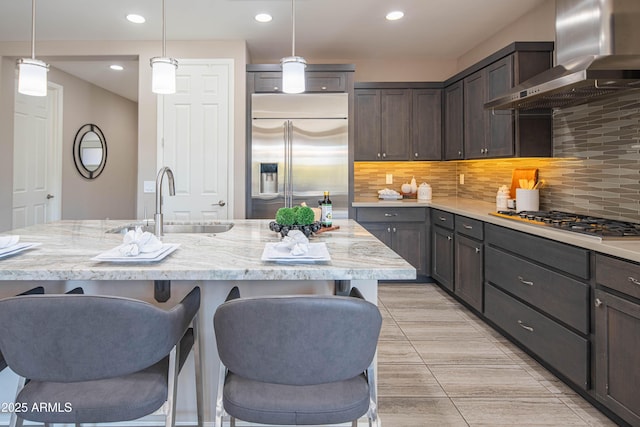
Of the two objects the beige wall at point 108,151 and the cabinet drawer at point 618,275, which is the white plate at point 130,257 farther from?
the beige wall at point 108,151

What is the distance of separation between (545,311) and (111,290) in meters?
2.39

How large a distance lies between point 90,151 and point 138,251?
5.45m

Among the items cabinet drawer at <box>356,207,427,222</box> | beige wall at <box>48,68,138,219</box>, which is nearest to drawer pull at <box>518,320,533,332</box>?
cabinet drawer at <box>356,207,427,222</box>

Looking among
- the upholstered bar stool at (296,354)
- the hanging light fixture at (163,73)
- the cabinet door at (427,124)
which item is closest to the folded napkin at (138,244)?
the upholstered bar stool at (296,354)

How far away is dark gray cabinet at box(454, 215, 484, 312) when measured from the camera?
3332 mm

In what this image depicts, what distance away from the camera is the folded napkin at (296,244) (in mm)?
1534

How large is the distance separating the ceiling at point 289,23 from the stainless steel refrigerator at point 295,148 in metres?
0.65

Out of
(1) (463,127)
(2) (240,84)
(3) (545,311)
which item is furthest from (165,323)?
(1) (463,127)

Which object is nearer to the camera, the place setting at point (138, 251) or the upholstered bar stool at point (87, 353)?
the upholstered bar stool at point (87, 353)

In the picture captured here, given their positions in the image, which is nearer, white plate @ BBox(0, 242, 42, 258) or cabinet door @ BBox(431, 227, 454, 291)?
white plate @ BBox(0, 242, 42, 258)

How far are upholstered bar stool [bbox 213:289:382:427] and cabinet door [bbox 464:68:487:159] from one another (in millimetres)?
3173

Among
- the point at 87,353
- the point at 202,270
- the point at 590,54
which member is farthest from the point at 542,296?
the point at 87,353

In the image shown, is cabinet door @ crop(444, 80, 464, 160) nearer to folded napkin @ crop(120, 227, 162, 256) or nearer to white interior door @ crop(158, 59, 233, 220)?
white interior door @ crop(158, 59, 233, 220)

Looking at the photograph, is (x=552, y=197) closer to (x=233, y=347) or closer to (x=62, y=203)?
(x=233, y=347)
